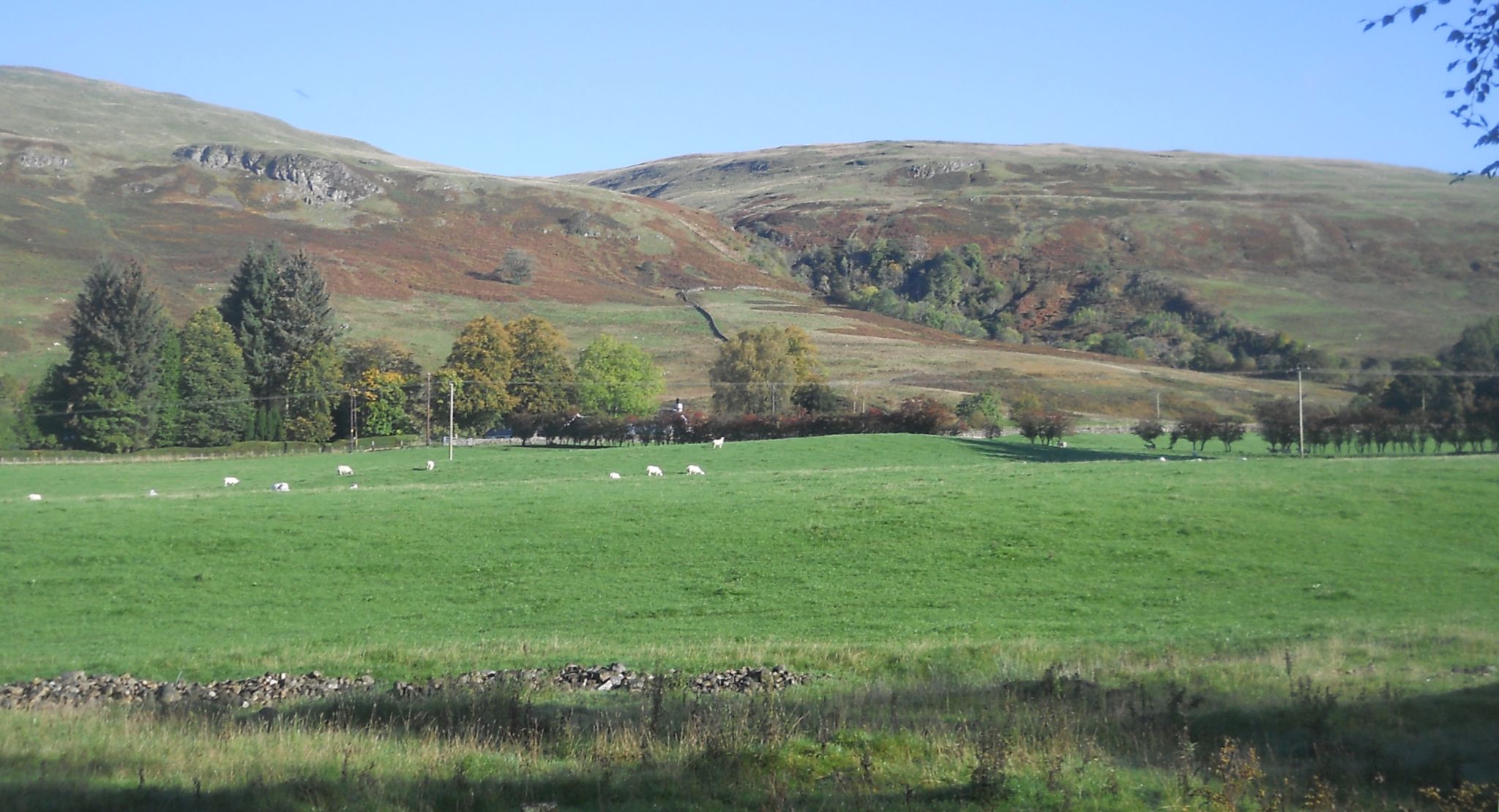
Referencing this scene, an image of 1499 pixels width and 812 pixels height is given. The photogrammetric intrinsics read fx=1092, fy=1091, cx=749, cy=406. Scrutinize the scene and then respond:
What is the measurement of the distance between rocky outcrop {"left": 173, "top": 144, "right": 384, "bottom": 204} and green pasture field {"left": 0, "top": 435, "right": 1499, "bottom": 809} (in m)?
141

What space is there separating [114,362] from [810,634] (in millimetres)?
73741

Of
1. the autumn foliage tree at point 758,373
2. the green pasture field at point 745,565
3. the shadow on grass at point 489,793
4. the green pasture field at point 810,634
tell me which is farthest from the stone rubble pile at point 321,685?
the autumn foliage tree at point 758,373

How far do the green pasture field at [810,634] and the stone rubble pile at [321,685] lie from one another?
68cm

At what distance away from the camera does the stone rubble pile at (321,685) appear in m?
12.6

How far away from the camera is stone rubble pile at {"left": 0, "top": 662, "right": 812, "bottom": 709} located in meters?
12.6

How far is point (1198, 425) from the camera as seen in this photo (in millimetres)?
62281

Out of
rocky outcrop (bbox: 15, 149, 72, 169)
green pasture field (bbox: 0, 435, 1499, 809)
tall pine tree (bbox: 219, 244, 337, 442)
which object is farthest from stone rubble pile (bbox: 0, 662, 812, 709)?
rocky outcrop (bbox: 15, 149, 72, 169)

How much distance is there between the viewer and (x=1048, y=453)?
58.8m

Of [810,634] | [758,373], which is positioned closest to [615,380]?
[758,373]

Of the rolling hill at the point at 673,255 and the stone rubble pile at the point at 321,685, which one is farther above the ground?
the rolling hill at the point at 673,255

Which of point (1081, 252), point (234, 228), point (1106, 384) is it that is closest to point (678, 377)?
point (1106, 384)

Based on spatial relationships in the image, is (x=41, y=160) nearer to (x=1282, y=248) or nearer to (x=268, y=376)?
(x=268, y=376)

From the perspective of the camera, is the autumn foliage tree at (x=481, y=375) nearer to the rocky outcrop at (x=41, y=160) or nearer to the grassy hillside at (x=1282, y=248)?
the grassy hillside at (x=1282, y=248)

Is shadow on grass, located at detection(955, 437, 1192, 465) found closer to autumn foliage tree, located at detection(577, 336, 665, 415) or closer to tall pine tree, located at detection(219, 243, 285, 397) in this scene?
autumn foliage tree, located at detection(577, 336, 665, 415)
